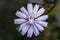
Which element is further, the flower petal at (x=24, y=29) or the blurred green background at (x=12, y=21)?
the blurred green background at (x=12, y=21)

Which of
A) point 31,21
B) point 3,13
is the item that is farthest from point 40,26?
point 3,13

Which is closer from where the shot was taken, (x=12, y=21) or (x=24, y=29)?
(x=24, y=29)

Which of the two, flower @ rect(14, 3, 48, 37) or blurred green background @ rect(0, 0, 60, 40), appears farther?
blurred green background @ rect(0, 0, 60, 40)

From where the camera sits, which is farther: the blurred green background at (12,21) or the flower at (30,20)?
the blurred green background at (12,21)

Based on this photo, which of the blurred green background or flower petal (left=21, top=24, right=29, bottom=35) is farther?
the blurred green background
